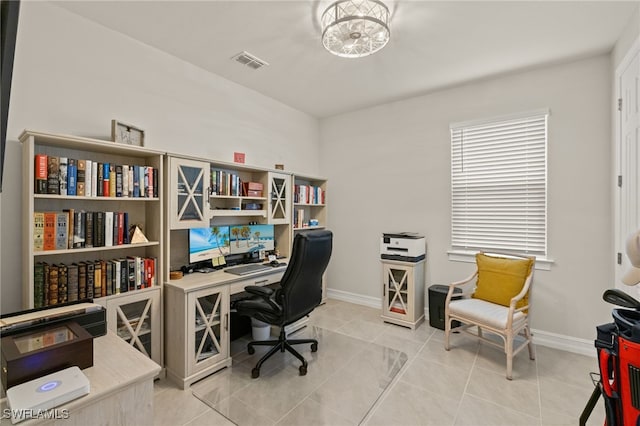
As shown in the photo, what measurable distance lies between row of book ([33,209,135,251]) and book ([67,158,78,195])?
0.13 metres

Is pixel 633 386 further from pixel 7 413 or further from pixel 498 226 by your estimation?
pixel 498 226

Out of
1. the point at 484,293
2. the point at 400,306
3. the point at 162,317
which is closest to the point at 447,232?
the point at 484,293

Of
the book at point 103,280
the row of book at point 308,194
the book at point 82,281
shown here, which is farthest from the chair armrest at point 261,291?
the row of book at point 308,194

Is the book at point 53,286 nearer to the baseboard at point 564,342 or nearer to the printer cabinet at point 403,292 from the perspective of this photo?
the printer cabinet at point 403,292

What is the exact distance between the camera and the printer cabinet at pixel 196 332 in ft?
7.23

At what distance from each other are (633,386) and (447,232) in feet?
8.05

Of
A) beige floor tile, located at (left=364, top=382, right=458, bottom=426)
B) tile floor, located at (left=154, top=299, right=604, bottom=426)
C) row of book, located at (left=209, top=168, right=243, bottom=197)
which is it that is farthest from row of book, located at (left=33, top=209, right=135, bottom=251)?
beige floor tile, located at (left=364, top=382, right=458, bottom=426)

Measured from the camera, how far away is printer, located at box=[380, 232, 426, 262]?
331 cm

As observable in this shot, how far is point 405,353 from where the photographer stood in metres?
2.72

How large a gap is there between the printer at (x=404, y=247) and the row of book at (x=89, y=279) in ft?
7.95

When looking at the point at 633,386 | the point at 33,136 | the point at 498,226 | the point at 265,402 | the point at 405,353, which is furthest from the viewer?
the point at 498,226

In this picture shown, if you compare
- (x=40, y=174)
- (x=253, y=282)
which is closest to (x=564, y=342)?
(x=253, y=282)

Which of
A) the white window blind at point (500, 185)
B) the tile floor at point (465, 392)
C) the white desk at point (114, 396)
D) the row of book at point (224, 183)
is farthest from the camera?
the white window blind at point (500, 185)

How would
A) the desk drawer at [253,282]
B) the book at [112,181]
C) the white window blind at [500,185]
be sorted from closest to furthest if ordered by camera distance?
the book at [112,181] < the desk drawer at [253,282] < the white window blind at [500,185]
